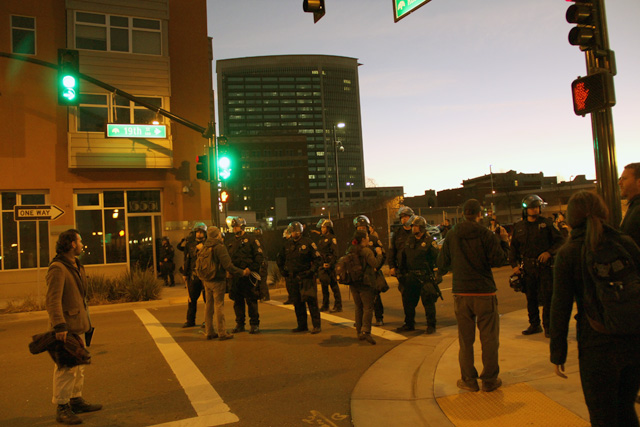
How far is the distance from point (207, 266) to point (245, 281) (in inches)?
40.0

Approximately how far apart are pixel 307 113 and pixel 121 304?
6455 inches

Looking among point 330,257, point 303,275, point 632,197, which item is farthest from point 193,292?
point 632,197

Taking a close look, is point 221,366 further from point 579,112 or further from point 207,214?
point 207,214

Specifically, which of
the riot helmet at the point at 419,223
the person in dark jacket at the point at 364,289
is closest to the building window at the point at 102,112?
the person in dark jacket at the point at 364,289

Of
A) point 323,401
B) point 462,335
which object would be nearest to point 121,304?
point 323,401

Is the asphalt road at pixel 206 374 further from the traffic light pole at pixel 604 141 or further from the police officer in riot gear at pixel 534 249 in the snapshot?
the traffic light pole at pixel 604 141

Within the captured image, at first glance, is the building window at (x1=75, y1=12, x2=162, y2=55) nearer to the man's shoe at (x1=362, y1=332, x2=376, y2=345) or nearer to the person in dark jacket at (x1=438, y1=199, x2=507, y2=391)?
the man's shoe at (x1=362, y1=332, x2=376, y2=345)

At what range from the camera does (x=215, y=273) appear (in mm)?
8141

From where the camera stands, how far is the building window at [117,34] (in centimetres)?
1847

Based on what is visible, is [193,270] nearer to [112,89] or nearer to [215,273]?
[215,273]

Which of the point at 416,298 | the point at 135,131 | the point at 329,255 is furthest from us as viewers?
the point at 135,131

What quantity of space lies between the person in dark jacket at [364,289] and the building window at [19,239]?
1416 cm

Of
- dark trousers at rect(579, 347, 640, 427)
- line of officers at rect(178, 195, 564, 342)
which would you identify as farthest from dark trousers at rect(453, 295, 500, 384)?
dark trousers at rect(579, 347, 640, 427)

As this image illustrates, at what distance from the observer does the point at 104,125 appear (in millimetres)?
18500
